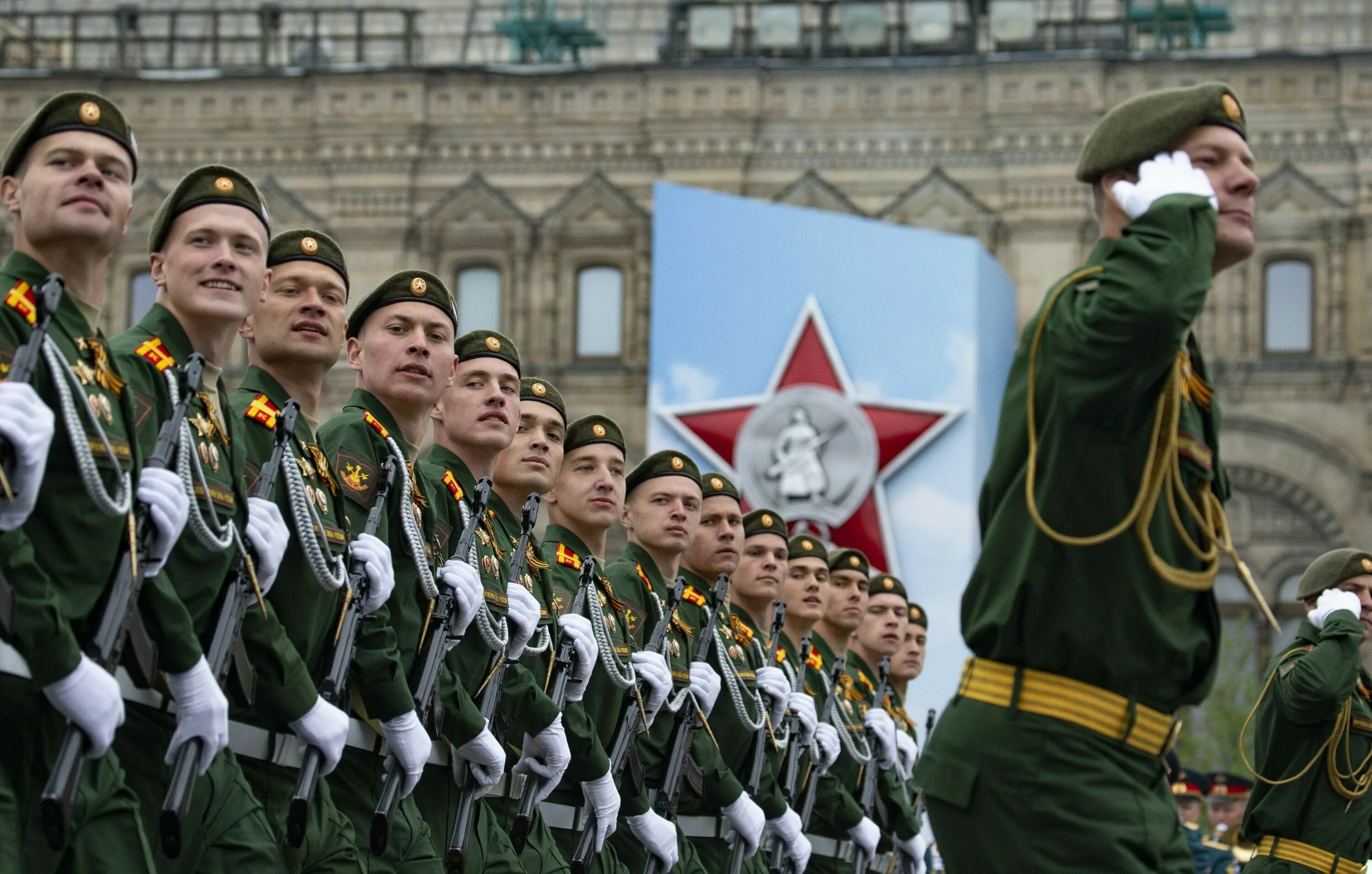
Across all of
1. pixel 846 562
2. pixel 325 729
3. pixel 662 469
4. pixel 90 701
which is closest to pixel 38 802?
pixel 90 701

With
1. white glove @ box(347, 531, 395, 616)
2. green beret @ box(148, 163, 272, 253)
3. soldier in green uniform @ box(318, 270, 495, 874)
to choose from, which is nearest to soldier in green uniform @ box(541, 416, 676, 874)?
soldier in green uniform @ box(318, 270, 495, 874)

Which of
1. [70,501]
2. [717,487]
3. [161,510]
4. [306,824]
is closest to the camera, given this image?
[70,501]

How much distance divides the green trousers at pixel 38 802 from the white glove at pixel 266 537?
34.9 inches

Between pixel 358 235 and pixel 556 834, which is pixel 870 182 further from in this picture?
pixel 556 834

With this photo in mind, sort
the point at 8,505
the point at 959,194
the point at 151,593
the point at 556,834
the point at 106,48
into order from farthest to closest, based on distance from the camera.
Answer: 1. the point at 106,48
2. the point at 959,194
3. the point at 556,834
4. the point at 151,593
5. the point at 8,505

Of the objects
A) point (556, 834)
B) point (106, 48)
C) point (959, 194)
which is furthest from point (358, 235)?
point (556, 834)

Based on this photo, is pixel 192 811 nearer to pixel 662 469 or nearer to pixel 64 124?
pixel 64 124

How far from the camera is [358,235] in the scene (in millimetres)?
27859

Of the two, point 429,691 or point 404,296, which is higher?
point 404,296

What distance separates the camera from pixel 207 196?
5773mm

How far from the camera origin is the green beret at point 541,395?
802 centimetres

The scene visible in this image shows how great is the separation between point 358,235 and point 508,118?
2.39 m

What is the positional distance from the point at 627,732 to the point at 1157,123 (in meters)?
3.82

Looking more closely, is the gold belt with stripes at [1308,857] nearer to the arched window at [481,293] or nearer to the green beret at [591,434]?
the green beret at [591,434]
